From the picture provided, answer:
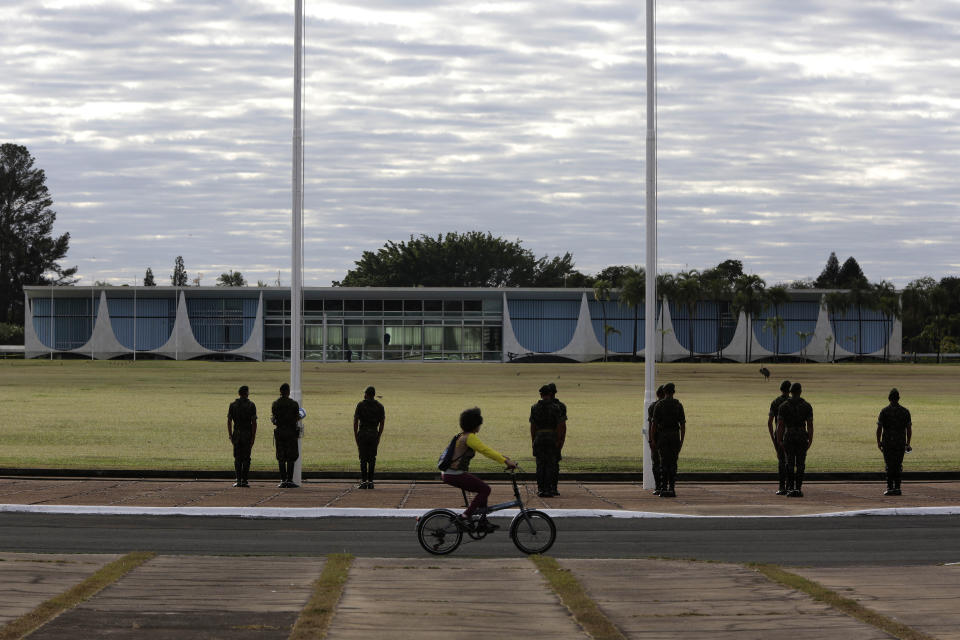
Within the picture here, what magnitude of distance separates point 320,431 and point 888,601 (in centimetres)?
2354

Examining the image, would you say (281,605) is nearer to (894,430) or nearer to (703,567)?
(703,567)

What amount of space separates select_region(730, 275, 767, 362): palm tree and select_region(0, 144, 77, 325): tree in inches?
3030

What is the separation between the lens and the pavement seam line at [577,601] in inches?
328

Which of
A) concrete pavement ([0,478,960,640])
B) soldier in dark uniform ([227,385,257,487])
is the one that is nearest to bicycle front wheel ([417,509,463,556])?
concrete pavement ([0,478,960,640])

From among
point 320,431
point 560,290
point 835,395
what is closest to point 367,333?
point 560,290

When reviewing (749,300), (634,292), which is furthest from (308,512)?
(749,300)

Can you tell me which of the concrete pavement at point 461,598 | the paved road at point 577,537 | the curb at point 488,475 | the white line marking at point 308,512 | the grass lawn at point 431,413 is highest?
the concrete pavement at point 461,598

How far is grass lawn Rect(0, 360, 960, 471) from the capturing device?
79.7 feet

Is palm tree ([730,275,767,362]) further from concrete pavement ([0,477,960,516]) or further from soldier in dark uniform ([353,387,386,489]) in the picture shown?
soldier in dark uniform ([353,387,386,489])

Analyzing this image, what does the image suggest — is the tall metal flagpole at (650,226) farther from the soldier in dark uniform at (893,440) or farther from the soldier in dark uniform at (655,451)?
the soldier in dark uniform at (893,440)

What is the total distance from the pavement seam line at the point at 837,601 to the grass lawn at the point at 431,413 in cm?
1104

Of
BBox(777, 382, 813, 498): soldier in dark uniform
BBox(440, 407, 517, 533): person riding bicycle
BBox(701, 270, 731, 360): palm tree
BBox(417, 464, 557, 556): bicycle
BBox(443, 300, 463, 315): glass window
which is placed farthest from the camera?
BBox(701, 270, 731, 360): palm tree

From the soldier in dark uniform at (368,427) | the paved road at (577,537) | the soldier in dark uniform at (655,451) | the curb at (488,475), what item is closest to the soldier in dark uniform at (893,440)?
the curb at (488,475)

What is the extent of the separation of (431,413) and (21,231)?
10386 centimetres
